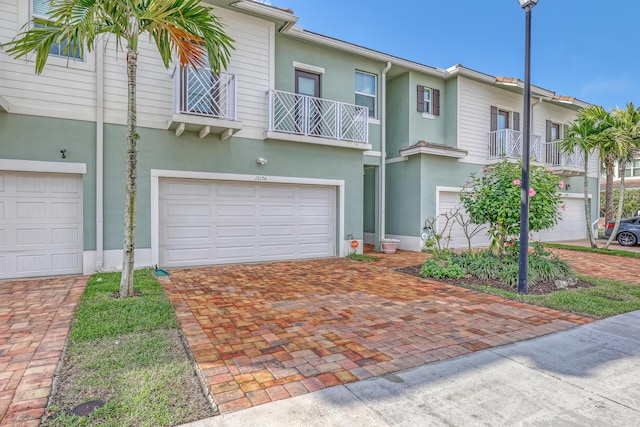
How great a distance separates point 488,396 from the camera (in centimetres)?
284

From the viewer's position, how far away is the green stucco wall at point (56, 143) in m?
6.71

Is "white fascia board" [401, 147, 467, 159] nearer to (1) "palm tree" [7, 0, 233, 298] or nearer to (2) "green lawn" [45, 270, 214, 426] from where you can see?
(1) "palm tree" [7, 0, 233, 298]

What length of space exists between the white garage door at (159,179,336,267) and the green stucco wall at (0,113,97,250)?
55.1 inches

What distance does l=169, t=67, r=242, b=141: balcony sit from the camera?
7.69m

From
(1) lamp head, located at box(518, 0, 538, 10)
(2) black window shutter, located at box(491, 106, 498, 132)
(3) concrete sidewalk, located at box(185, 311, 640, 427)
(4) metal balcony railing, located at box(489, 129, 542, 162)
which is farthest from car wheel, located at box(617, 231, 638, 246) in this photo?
(3) concrete sidewalk, located at box(185, 311, 640, 427)

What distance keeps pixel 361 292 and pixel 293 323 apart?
2.03m

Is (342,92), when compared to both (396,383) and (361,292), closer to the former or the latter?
(361,292)

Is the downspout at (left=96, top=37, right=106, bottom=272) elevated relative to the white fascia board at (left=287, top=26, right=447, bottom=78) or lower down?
lower down

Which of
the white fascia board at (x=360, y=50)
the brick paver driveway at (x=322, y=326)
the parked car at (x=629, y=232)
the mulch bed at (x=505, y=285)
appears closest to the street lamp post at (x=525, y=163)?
the mulch bed at (x=505, y=285)

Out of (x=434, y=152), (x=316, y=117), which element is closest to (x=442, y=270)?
(x=434, y=152)

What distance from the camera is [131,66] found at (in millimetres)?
5488

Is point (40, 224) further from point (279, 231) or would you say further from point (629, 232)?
point (629, 232)

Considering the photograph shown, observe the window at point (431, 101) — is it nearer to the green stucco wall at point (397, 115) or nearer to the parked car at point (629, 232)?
the green stucco wall at point (397, 115)

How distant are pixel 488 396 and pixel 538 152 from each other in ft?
46.2
